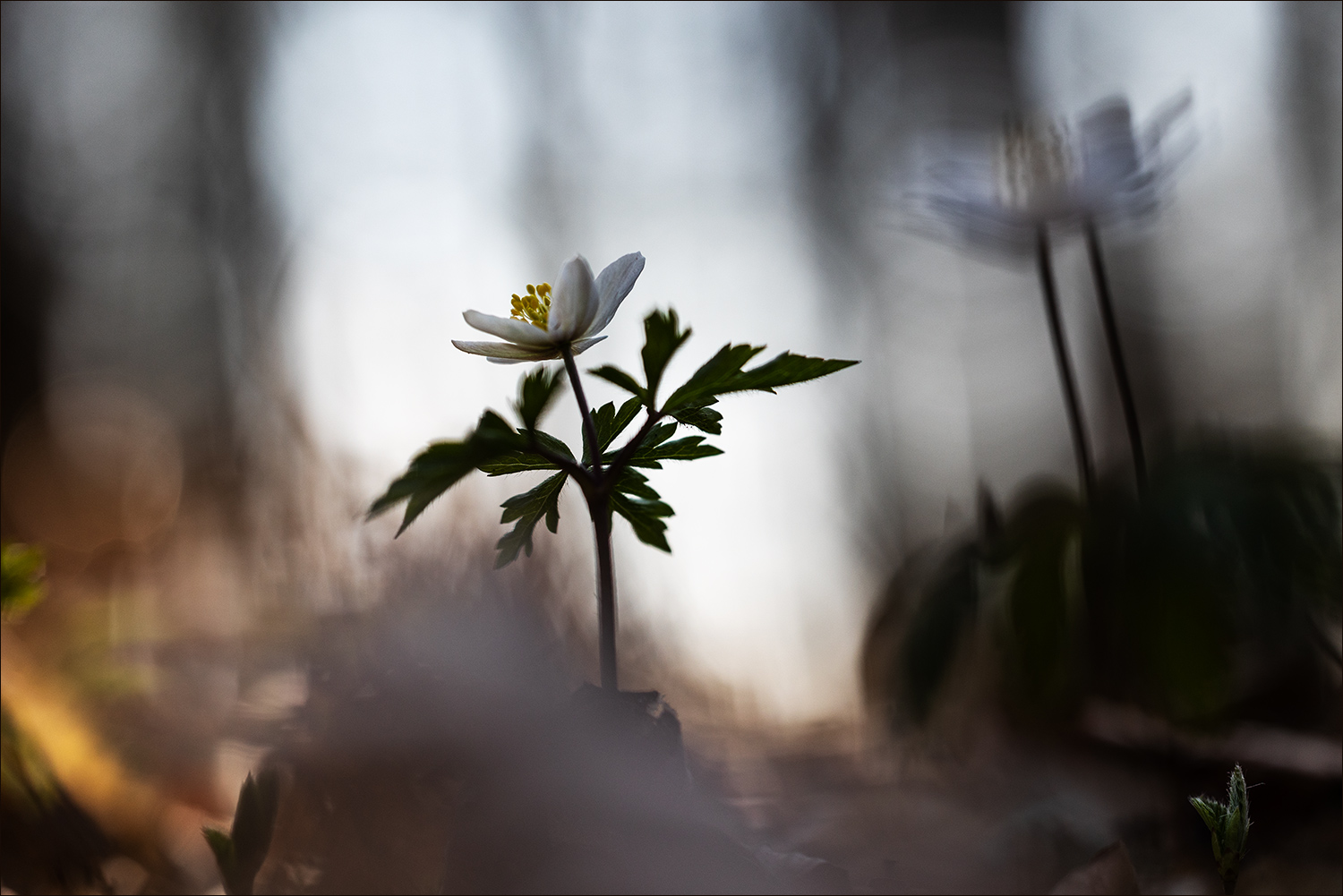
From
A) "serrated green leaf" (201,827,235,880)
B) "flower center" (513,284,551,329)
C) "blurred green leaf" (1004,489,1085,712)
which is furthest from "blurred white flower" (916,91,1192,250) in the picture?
"serrated green leaf" (201,827,235,880)

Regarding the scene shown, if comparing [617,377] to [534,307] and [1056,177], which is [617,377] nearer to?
[534,307]

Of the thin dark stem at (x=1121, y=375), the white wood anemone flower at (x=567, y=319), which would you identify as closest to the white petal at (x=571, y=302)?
the white wood anemone flower at (x=567, y=319)

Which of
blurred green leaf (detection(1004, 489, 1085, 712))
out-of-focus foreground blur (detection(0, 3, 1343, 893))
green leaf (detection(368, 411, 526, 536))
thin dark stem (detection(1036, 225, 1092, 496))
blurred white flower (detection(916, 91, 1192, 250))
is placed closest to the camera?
green leaf (detection(368, 411, 526, 536))

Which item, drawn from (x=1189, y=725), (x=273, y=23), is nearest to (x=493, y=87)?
(x=273, y=23)

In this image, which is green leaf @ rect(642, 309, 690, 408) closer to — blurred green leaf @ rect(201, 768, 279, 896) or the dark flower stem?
the dark flower stem

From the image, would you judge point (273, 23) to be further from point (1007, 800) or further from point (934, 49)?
point (1007, 800)

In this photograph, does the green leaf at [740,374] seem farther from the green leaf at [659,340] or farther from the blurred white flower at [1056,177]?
the blurred white flower at [1056,177]

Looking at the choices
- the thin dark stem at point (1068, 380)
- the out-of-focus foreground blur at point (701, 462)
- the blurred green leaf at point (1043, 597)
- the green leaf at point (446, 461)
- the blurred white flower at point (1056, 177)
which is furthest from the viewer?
the blurred white flower at point (1056, 177)

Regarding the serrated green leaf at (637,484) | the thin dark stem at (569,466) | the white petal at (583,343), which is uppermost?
the white petal at (583,343)
